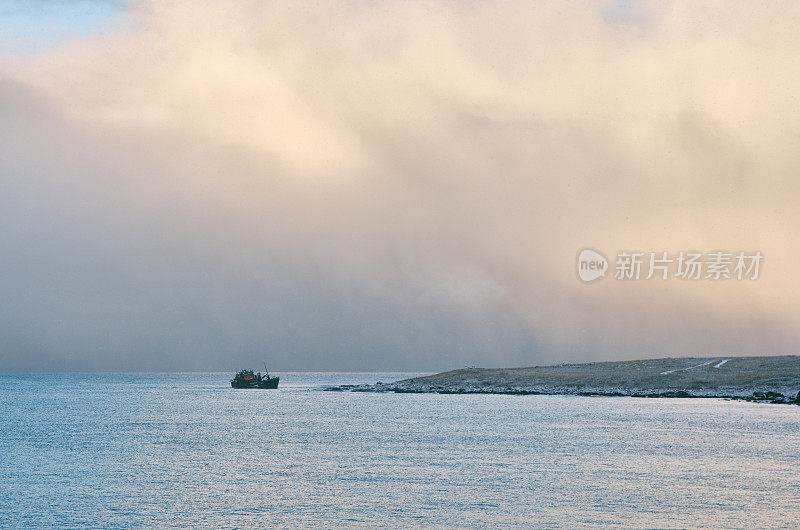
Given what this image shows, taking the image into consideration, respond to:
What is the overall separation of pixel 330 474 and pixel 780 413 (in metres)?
63.2

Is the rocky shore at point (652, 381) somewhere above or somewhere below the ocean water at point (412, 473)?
above

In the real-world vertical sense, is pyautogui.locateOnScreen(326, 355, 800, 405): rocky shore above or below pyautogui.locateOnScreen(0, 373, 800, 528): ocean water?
above

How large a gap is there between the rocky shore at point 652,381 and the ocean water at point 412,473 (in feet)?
144

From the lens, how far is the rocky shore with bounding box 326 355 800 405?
5064 inches

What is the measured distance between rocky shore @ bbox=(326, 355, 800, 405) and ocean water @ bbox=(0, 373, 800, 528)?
43.9 m

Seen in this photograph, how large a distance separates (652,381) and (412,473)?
114 m

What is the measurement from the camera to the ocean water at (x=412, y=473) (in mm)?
33656

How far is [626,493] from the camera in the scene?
126 feet

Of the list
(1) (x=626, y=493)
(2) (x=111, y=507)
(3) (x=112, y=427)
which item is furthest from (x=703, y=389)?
(2) (x=111, y=507)

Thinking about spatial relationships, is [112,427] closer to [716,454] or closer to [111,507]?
[111,507]

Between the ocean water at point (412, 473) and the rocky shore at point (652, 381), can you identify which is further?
the rocky shore at point (652, 381)

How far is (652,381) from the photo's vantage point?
149 m

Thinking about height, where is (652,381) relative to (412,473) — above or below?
above

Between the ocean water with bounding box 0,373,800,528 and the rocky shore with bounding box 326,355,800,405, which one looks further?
the rocky shore with bounding box 326,355,800,405
